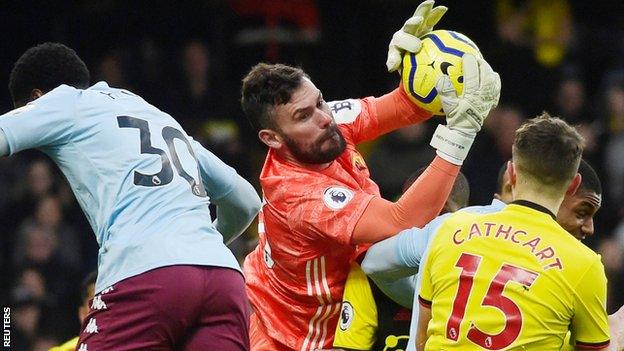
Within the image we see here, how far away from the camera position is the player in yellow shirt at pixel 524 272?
385 cm

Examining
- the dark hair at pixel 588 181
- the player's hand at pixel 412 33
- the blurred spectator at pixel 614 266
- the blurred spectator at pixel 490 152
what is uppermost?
the player's hand at pixel 412 33

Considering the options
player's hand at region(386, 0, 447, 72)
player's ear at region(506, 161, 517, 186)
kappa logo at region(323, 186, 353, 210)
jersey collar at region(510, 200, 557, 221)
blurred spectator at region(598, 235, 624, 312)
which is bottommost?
blurred spectator at region(598, 235, 624, 312)

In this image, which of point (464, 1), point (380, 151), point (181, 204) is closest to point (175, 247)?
point (181, 204)

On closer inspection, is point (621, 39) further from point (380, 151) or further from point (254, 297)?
point (254, 297)

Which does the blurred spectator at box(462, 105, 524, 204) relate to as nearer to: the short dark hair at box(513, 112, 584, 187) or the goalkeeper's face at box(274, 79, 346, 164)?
the goalkeeper's face at box(274, 79, 346, 164)

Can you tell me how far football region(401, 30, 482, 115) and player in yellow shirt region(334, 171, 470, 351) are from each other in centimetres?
76

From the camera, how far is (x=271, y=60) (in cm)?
1019

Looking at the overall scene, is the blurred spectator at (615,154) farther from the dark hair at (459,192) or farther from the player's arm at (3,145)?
the player's arm at (3,145)

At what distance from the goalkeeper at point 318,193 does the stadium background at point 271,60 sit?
3.82m

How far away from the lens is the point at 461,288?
3.93m

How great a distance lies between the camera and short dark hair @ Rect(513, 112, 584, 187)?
155 inches

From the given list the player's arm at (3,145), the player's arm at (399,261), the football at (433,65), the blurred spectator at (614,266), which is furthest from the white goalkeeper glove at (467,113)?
the blurred spectator at (614,266)

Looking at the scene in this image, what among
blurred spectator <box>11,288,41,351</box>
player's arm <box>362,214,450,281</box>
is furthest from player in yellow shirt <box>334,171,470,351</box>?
blurred spectator <box>11,288,41,351</box>

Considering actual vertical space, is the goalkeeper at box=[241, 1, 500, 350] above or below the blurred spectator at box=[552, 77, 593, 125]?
above
